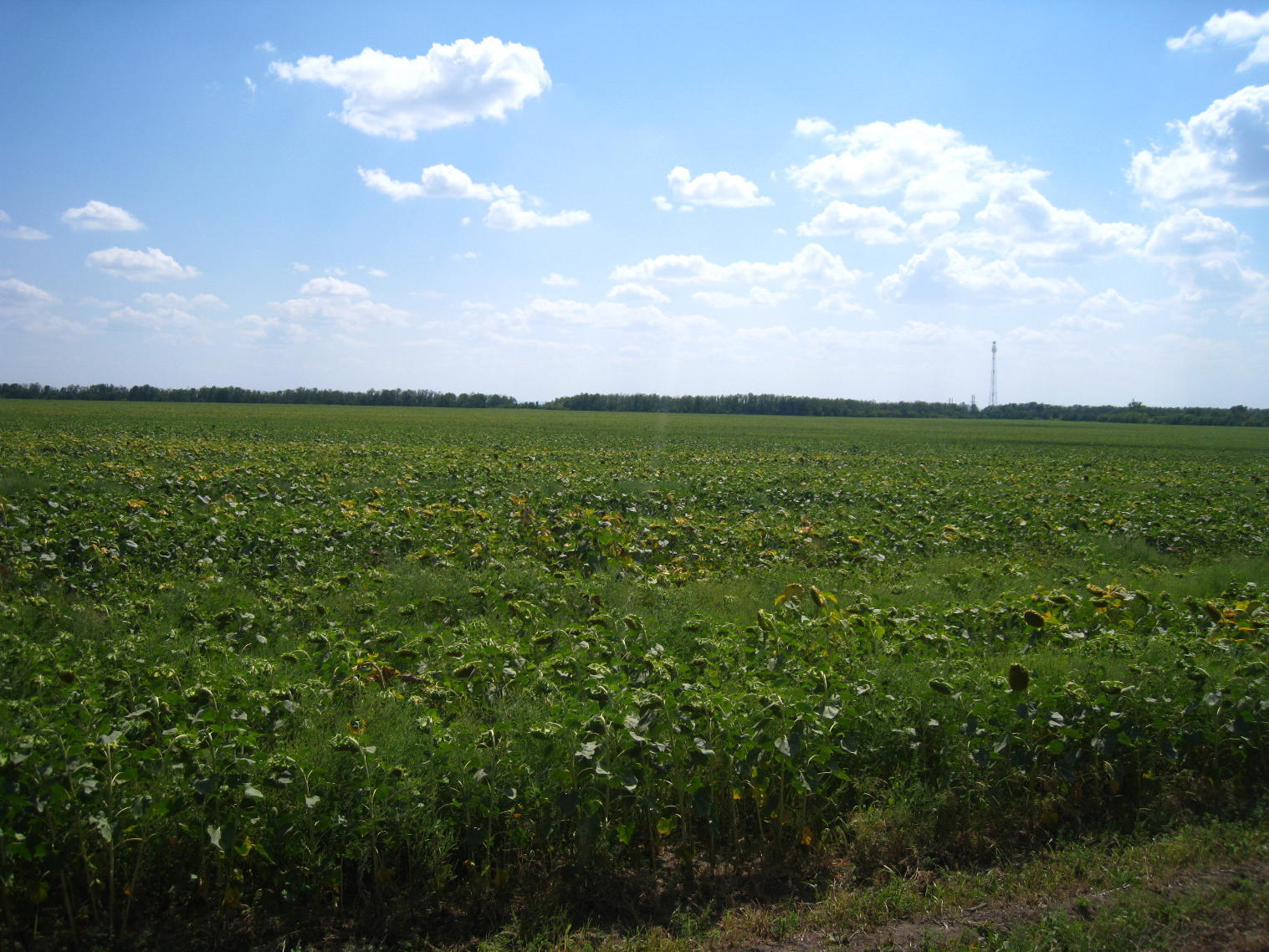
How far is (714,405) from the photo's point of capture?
4483 inches

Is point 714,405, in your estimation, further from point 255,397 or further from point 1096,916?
point 1096,916

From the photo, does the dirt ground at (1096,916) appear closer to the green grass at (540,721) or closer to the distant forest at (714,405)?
the green grass at (540,721)

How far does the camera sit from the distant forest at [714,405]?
99750 mm

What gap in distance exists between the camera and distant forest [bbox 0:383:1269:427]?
99.8m

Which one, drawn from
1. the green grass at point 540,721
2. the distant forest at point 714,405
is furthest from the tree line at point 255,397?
the green grass at point 540,721

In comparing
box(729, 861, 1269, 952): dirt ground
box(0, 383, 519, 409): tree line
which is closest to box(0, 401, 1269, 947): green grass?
box(729, 861, 1269, 952): dirt ground

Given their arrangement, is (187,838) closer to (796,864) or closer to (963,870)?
(796,864)

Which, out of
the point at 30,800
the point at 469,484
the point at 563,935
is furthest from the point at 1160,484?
the point at 30,800

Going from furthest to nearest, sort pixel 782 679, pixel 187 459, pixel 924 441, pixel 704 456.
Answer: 1. pixel 924 441
2. pixel 704 456
3. pixel 187 459
4. pixel 782 679

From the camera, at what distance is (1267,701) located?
4926 millimetres

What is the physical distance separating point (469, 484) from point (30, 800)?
11.2 meters

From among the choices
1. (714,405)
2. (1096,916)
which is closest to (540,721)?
(1096,916)

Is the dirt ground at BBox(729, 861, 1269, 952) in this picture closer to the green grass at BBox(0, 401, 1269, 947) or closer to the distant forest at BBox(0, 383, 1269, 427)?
the green grass at BBox(0, 401, 1269, 947)

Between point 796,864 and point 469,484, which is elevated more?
point 469,484
